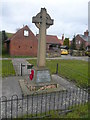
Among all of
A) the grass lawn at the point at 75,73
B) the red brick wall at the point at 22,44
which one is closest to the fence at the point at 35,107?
the grass lawn at the point at 75,73

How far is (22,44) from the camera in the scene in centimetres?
2380

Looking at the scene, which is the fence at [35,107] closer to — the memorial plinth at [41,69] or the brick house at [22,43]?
the memorial plinth at [41,69]

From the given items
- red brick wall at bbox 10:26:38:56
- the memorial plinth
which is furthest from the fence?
red brick wall at bbox 10:26:38:56

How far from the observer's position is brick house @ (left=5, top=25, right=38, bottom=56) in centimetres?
2320

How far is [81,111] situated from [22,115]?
1.87 meters

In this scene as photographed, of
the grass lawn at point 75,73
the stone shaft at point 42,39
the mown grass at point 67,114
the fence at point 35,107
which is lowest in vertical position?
the mown grass at point 67,114

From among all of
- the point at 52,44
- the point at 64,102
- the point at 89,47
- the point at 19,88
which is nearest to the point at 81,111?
the point at 64,102

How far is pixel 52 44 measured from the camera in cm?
3353

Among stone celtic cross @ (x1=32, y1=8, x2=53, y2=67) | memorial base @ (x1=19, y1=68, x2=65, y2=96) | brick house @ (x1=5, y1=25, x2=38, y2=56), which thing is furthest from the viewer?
brick house @ (x1=5, y1=25, x2=38, y2=56)

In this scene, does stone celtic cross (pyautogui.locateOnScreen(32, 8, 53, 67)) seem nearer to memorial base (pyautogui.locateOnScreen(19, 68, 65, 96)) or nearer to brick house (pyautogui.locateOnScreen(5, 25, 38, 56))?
memorial base (pyautogui.locateOnScreen(19, 68, 65, 96))

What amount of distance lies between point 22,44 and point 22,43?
8.1 inches

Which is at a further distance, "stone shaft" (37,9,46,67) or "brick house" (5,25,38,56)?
"brick house" (5,25,38,56)

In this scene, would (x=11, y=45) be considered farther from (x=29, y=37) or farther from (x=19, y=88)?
(x=19, y=88)

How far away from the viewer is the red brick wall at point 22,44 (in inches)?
914
